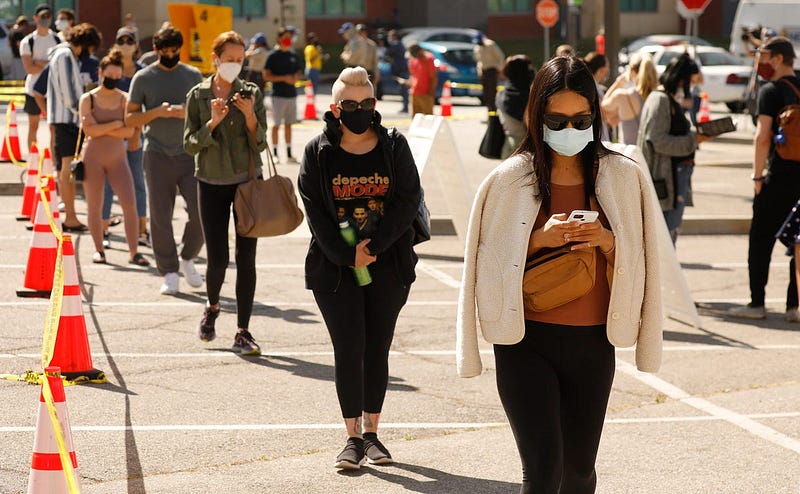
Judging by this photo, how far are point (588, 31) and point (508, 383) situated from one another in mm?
54581

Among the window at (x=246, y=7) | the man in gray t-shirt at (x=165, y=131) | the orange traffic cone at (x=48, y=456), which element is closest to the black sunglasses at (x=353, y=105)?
the orange traffic cone at (x=48, y=456)

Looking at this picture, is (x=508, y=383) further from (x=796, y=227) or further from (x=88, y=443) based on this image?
(x=796, y=227)

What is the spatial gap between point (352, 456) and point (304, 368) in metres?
2.20

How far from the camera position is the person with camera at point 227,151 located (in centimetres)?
847

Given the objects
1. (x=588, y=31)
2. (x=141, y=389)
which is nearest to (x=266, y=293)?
(x=141, y=389)

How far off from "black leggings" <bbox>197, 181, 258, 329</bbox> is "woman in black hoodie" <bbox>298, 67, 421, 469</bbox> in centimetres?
220

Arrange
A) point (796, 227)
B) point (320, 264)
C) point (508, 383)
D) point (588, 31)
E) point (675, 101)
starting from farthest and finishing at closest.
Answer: point (588, 31), point (675, 101), point (796, 227), point (320, 264), point (508, 383)

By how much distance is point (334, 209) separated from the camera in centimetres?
621

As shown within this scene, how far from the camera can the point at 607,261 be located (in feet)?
15.4

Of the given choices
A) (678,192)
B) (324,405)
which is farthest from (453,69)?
(324,405)

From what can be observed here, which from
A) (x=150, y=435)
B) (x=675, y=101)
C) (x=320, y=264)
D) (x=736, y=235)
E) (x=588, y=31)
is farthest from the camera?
(x=588, y=31)

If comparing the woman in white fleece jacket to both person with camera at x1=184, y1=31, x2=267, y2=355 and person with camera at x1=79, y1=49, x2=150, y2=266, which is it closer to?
person with camera at x1=184, y1=31, x2=267, y2=355

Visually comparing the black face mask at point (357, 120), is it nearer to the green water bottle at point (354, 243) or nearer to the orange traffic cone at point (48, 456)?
the green water bottle at point (354, 243)

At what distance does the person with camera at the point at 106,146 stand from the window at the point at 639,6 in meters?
51.1
